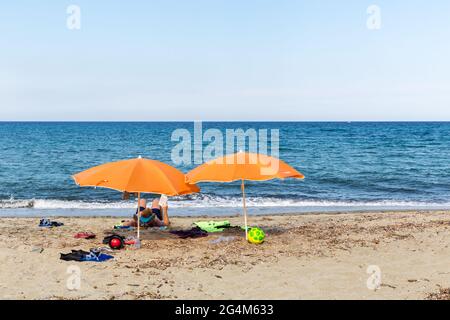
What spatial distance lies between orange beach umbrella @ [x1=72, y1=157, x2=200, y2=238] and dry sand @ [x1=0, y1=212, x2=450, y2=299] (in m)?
1.46

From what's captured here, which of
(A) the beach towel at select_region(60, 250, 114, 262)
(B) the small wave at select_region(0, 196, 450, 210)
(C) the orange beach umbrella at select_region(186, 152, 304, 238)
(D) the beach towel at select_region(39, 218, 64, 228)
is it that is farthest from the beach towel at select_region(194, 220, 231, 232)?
(B) the small wave at select_region(0, 196, 450, 210)

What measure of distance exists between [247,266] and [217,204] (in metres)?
11.4

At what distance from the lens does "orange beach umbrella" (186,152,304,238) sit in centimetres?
1015

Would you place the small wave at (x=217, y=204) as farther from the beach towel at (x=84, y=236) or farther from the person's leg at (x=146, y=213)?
the beach towel at (x=84, y=236)

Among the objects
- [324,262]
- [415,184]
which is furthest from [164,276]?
[415,184]

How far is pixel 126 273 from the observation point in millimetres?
8602

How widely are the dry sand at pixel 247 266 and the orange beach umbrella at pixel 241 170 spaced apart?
1.67 metres

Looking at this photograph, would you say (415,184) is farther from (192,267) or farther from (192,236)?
(192,267)

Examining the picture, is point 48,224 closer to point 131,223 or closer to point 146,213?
point 131,223

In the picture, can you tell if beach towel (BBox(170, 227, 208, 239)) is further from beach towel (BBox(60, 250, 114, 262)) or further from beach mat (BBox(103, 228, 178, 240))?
beach towel (BBox(60, 250, 114, 262))

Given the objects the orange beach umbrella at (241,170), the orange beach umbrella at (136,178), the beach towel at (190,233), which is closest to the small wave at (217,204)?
the beach towel at (190,233)

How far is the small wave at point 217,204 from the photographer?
19672 mm

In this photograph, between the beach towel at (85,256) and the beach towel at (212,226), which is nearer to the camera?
the beach towel at (85,256)
